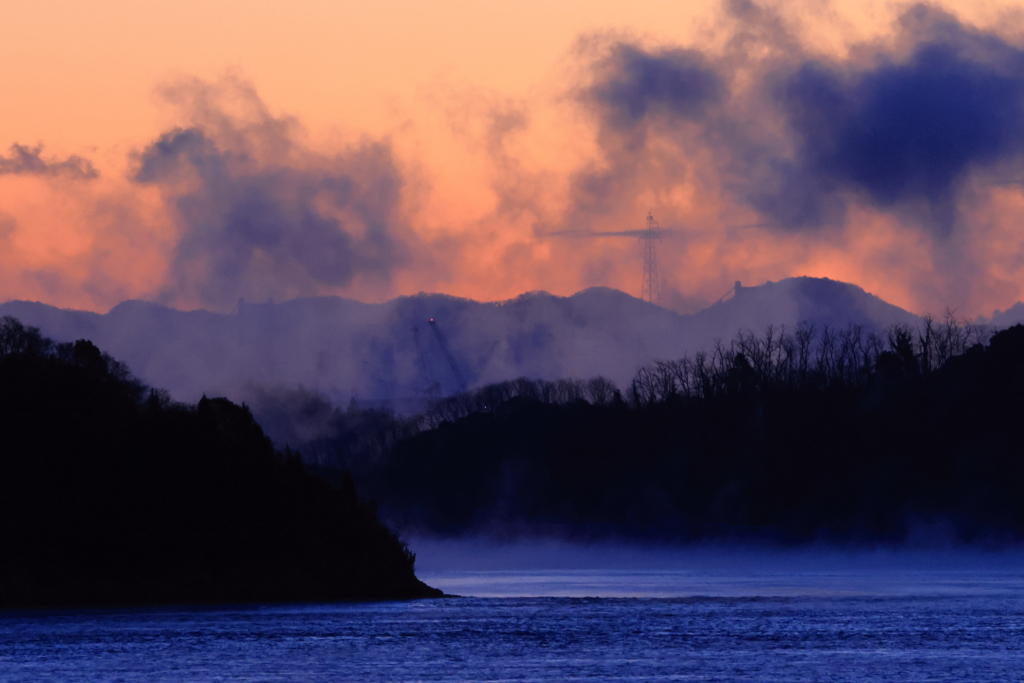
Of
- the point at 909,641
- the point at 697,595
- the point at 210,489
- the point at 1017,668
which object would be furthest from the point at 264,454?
the point at 1017,668

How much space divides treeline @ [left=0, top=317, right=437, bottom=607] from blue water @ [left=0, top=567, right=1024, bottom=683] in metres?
4.40

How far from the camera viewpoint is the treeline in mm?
103188

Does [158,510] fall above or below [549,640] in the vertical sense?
above

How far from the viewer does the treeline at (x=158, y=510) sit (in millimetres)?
103188

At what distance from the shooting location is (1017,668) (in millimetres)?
65562

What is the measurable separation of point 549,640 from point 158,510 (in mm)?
36521

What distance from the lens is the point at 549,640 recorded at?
80688mm

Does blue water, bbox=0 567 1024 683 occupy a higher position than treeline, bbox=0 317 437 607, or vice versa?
treeline, bbox=0 317 437 607

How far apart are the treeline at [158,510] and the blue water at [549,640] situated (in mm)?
4402

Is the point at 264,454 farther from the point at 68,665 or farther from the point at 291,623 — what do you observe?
the point at 68,665

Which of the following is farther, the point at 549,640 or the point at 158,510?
the point at 158,510

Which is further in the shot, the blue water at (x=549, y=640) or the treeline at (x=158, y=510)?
the treeline at (x=158, y=510)

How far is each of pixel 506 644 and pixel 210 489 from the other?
3640cm

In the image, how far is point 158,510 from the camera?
105375 millimetres
